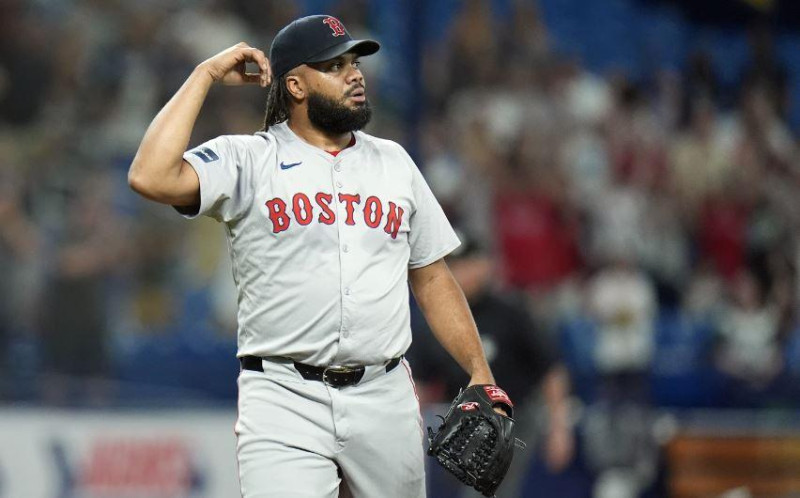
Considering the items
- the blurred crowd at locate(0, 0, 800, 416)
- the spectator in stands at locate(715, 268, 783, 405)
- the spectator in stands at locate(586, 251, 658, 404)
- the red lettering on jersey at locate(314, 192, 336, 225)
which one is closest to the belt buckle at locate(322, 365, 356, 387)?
the red lettering on jersey at locate(314, 192, 336, 225)

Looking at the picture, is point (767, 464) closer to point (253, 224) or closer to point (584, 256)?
point (584, 256)

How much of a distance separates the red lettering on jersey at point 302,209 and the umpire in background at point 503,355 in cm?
243

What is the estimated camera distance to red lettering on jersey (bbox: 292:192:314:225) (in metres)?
3.80

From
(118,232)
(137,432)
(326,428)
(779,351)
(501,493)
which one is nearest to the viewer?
(326,428)

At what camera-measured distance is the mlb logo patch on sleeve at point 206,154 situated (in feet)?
12.1

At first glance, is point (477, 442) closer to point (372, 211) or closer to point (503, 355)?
point (372, 211)

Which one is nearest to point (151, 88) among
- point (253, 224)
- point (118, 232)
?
point (118, 232)

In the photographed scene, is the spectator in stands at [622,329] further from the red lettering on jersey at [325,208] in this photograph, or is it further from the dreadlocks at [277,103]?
the red lettering on jersey at [325,208]

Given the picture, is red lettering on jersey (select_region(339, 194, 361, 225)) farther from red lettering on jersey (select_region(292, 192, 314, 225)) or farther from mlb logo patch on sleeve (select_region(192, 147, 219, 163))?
mlb logo patch on sleeve (select_region(192, 147, 219, 163))

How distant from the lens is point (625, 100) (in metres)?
10.8

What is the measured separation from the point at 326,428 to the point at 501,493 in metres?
3.54

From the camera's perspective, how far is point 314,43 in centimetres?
393

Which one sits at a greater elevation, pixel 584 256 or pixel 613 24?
pixel 613 24

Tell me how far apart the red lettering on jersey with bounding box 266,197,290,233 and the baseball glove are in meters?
0.72
